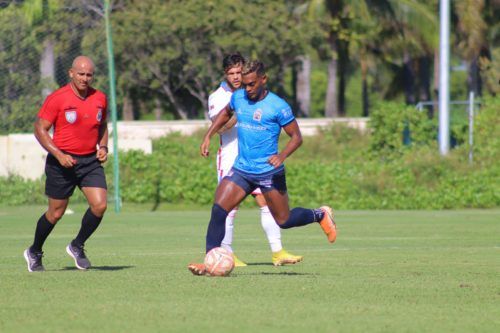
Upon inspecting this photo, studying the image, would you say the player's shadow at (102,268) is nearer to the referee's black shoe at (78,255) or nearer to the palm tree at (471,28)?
the referee's black shoe at (78,255)

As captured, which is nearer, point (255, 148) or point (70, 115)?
point (255, 148)

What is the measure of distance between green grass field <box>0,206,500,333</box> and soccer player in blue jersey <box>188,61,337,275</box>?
2.19ft

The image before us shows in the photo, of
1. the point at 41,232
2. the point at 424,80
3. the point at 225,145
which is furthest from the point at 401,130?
the point at 424,80

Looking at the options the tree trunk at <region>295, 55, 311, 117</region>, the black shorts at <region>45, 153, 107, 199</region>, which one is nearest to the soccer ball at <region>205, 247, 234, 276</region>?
the black shorts at <region>45, 153, 107, 199</region>

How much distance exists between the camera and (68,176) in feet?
39.9

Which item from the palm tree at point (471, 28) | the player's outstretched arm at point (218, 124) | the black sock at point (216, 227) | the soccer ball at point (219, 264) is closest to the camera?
the soccer ball at point (219, 264)

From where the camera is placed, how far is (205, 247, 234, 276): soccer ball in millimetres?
11312

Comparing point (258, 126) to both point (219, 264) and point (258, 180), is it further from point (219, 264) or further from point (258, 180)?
point (219, 264)

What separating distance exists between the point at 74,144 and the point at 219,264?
1930 mm

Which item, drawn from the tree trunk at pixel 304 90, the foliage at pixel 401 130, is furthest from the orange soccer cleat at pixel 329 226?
the tree trunk at pixel 304 90

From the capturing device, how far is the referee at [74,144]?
39.1 ft

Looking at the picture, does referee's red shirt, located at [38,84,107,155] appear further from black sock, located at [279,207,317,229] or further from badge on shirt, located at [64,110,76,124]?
black sock, located at [279,207,317,229]

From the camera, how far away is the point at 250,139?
37.7 ft

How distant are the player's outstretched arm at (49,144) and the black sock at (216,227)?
1.47m
